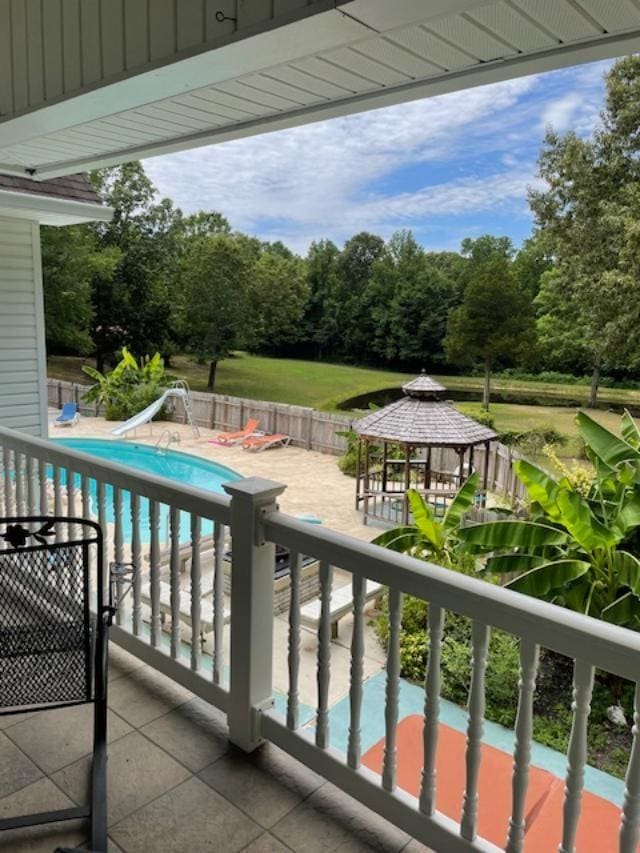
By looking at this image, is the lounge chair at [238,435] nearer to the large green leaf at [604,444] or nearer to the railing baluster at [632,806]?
the large green leaf at [604,444]

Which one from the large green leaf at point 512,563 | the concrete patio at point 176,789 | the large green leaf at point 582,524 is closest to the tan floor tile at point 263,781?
the concrete patio at point 176,789

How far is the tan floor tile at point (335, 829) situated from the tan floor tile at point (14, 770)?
897 millimetres

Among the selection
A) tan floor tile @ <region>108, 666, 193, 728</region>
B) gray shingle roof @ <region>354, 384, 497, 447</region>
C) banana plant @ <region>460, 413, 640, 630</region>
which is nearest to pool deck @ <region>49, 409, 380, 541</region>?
gray shingle roof @ <region>354, 384, 497, 447</region>

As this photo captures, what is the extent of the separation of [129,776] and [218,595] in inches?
26.9

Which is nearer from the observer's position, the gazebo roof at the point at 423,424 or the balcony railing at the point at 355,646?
the balcony railing at the point at 355,646

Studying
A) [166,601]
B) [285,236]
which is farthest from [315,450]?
[285,236]

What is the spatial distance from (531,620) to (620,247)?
670 inches

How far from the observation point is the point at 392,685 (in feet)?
6.30

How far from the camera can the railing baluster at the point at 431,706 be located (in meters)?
1.77

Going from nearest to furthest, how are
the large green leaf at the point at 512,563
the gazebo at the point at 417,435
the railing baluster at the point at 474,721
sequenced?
the railing baluster at the point at 474,721 < the large green leaf at the point at 512,563 < the gazebo at the point at 417,435

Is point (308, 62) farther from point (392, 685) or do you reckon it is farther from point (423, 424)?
point (423, 424)

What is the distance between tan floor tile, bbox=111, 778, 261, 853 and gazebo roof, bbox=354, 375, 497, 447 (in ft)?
32.5

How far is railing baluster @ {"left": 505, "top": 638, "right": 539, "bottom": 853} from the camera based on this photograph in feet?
5.13

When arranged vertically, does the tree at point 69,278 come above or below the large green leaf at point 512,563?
above
